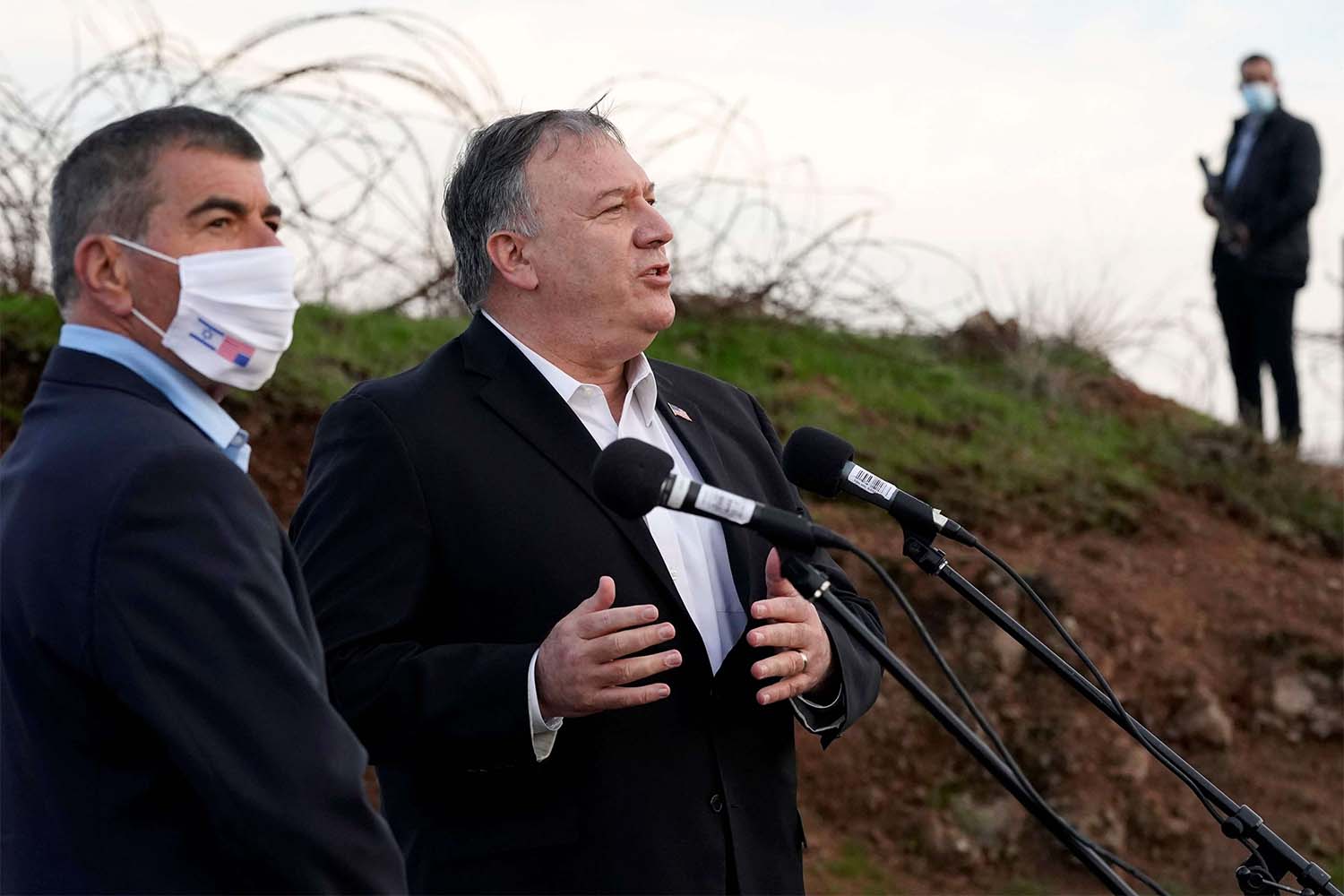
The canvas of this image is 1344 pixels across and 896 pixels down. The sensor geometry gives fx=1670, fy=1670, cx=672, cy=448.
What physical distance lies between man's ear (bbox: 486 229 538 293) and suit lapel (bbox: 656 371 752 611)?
1.41 feet

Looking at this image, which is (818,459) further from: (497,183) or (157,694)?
(157,694)

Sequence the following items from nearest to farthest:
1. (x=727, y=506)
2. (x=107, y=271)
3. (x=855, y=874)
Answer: (x=107, y=271), (x=727, y=506), (x=855, y=874)

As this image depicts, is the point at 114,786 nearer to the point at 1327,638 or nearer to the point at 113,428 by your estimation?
the point at 113,428

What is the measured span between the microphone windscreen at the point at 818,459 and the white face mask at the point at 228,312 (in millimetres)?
1189

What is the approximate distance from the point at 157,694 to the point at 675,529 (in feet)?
5.27

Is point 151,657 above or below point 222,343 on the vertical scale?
below

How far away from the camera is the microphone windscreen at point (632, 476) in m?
2.85

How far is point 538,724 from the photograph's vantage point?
11.1ft

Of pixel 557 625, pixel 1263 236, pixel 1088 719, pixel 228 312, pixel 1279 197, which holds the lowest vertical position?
pixel 557 625

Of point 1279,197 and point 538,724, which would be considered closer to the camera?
point 538,724

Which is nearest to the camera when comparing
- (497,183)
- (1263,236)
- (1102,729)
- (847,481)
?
(847,481)

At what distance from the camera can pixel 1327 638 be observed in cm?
841

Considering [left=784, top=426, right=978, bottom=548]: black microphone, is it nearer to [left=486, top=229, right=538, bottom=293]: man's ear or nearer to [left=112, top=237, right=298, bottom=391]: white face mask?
[left=486, top=229, right=538, bottom=293]: man's ear

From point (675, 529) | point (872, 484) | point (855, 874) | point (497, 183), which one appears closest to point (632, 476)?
point (872, 484)
